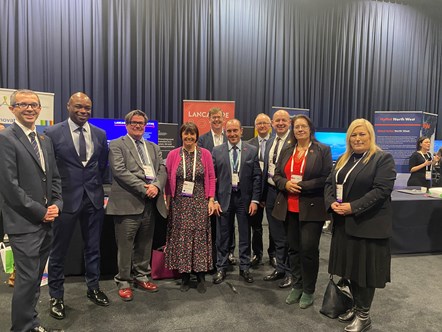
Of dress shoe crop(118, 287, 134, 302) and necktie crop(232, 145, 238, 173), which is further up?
necktie crop(232, 145, 238, 173)

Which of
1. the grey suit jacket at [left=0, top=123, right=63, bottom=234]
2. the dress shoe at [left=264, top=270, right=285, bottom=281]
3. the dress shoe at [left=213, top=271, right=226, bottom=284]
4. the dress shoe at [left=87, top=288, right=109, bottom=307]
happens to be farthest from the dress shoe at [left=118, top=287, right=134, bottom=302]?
the dress shoe at [left=264, top=270, right=285, bottom=281]

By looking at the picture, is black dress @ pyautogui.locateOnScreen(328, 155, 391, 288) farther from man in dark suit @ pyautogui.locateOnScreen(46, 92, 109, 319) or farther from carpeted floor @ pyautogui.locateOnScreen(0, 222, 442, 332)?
man in dark suit @ pyautogui.locateOnScreen(46, 92, 109, 319)

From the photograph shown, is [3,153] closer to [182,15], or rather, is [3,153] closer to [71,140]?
[71,140]

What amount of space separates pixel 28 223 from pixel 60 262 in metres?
0.63

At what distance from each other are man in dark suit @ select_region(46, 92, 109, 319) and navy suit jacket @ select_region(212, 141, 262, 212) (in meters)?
0.99

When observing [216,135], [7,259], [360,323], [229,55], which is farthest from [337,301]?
[229,55]

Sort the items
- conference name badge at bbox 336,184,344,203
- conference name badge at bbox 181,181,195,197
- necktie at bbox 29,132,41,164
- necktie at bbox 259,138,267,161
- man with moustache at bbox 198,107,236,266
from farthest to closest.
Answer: man with moustache at bbox 198,107,236,266 → necktie at bbox 259,138,267,161 → conference name badge at bbox 181,181,195,197 → conference name badge at bbox 336,184,344,203 → necktie at bbox 29,132,41,164

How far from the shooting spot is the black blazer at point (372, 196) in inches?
82.4

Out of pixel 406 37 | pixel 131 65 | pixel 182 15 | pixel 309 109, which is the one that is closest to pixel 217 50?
pixel 182 15

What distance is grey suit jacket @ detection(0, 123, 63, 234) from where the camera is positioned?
1.85 meters

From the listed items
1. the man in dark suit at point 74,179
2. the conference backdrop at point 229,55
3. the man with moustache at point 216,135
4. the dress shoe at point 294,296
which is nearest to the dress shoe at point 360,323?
the dress shoe at point 294,296

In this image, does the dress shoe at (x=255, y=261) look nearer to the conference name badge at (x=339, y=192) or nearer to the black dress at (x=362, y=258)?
the black dress at (x=362, y=258)

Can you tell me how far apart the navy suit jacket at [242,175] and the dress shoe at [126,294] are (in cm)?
101

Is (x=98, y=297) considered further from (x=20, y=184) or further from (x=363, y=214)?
(x=363, y=214)
